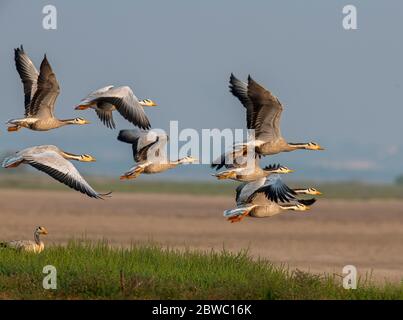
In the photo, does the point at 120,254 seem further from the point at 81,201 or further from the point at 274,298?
the point at 81,201

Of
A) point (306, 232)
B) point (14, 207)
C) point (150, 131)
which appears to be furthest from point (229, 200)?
point (150, 131)

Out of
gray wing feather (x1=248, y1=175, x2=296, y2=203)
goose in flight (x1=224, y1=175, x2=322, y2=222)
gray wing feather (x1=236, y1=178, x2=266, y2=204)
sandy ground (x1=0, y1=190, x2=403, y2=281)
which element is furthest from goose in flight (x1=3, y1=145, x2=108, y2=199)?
sandy ground (x1=0, y1=190, x2=403, y2=281)

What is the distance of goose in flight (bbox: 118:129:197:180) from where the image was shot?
19.6 m

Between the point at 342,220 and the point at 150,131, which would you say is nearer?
the point at 150,131

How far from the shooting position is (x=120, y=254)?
1928cm

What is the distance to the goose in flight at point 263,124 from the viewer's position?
1927cm

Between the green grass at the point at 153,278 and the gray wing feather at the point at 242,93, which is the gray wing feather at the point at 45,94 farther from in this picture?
the gray wing feather at the point at 242,93

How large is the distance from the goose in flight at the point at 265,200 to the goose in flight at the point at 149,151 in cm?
114

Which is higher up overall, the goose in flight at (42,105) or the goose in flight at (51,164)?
the goose in flight at (42,105)

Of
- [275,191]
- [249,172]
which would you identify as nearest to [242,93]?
[249,172]

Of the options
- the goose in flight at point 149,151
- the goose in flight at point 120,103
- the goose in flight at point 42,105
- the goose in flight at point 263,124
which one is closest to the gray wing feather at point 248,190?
the goose in flight at point 263,124

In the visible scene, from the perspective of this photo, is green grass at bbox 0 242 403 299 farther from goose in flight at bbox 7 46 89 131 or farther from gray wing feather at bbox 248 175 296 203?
goose in flight at bbox 7 46 89 131
